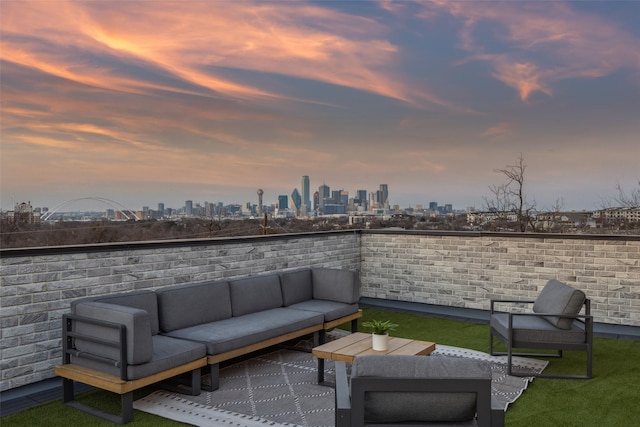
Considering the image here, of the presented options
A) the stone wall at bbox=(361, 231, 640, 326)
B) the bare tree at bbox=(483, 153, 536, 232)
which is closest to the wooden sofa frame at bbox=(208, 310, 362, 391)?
the stone wall at bbox=(361, 231, 640, 326)

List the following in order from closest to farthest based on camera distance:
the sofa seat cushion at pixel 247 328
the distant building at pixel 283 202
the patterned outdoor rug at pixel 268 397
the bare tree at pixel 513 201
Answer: the patterned outdoor rug at pixel 268 397 < the sofa seat cushion at pixel 247 328 < the distant building at pixel 283 202 < the bare tree at pixel 513 201

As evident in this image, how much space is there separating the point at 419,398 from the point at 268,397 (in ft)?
8.27

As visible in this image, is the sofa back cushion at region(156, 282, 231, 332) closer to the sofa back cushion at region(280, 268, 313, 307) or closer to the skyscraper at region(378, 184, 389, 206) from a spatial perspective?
the sofa back cushion at region(280, 268, 313, 307)

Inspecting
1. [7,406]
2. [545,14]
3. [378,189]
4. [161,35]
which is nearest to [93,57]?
[161,35]

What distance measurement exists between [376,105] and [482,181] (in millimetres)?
2808

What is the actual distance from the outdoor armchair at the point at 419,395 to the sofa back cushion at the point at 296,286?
13.9 ft

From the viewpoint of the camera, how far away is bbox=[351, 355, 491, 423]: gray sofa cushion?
8.07 ft

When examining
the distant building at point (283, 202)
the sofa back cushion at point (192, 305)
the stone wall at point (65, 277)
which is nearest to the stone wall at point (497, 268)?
the distant building at point (283, 202)

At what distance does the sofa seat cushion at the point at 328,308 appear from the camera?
20.7 ft

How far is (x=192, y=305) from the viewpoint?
553cm

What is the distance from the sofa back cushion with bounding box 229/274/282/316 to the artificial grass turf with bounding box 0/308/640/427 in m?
1.47

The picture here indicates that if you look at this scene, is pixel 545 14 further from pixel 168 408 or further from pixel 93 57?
pixel 168 408

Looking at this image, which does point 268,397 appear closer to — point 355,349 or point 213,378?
point 213,378

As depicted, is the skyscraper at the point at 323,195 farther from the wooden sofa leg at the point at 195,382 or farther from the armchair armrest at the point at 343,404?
the armchair armrest at the point at 343,404
